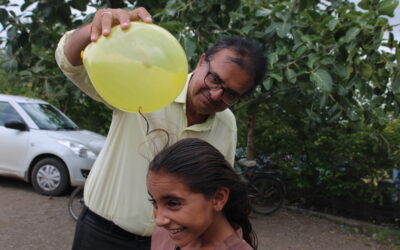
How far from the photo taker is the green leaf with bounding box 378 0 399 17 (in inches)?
130

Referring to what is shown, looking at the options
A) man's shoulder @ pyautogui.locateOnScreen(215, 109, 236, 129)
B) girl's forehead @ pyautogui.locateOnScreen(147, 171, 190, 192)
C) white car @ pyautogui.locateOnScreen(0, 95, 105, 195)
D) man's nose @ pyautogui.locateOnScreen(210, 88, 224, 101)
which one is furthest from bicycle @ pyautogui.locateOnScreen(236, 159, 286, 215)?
girl's forehead @ pyautogui.locateOnScreen(147, 171, 190, 192)

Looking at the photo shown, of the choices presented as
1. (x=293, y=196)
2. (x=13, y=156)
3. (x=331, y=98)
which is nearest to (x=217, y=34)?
(x=331, y=98)

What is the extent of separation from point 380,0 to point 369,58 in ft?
1.75

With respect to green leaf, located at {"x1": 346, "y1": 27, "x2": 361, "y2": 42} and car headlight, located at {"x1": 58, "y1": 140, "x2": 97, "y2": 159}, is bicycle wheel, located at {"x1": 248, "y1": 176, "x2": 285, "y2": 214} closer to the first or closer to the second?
car headlight, located at {"x1": 58, "y1": 140, "x2": 97, "y2": 159}

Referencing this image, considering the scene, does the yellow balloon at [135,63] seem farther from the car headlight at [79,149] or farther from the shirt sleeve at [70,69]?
the car headlight at [79,149]

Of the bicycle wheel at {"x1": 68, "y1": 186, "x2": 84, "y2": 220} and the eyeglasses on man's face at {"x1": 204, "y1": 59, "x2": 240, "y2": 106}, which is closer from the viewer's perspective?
the eyeglasses on man's face at {"x1": 204, "y1": 59, "x2": 240, "y2": 106}

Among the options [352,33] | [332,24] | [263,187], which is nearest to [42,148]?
[263,187]

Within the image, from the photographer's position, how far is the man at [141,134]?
1.59m

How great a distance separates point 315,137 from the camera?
6.21 metres

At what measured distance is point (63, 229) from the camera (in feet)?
16.2

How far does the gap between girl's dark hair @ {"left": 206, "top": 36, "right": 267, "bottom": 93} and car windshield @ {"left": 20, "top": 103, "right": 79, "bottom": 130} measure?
5435 mm

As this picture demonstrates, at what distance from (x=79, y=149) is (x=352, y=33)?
429 cm

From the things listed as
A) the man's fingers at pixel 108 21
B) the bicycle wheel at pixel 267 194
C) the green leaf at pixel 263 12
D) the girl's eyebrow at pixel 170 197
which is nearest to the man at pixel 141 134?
the man's fingers at pixel 108 21

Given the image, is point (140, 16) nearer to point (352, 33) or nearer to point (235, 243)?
point (235, 243)
